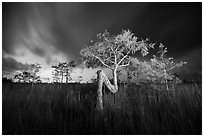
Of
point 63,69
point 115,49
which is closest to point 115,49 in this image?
point 115,49

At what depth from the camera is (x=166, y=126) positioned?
2406mm

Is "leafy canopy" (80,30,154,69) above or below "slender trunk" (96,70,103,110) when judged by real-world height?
above

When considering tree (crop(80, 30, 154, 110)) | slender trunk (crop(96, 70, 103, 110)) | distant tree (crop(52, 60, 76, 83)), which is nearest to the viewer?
slender trunk (crop(96, 70, 103, 110))

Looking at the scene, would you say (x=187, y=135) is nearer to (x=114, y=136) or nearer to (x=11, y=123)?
(x=114, y=136)

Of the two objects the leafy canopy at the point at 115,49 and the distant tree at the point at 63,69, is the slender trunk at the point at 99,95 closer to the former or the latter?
the leafy canopy at the point at 115,49

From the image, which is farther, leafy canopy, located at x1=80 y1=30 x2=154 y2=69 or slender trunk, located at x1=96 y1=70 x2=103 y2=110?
leafy canopy, located at x1=80 y1=30 x2=154 y2=69

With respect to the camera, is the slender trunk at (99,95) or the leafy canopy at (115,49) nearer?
the slender trunk at (99,95)

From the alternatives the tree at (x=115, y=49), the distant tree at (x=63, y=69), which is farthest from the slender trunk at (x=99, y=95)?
the distant tree at (x=63, y=69)

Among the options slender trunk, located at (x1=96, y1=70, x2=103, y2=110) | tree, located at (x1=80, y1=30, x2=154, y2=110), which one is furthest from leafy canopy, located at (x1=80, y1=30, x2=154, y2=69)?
slender trunk, located at (x1=96, y1=70, x2=103, y2=110)

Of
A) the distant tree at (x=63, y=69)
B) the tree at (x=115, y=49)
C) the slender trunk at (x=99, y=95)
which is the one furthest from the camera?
the distant tree at (x=63, y=69)

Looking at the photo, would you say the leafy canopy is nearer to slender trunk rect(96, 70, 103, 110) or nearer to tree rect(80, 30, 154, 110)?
tree rect(80, 30, 154, 110)

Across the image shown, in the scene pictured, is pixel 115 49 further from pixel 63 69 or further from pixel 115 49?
pixel 63 69

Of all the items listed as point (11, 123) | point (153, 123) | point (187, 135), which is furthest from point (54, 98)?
point (187, 135)

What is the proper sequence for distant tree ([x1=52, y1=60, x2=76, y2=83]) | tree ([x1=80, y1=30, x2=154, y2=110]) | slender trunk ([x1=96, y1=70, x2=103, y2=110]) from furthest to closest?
distant tree ([x1=52, y1=60, x2=76, y2=83]) → tree ([x1=80, y1=30, x2=154, y2=110]) → slender trunk ([x1=96, y1=70, x2=103, y2=110])
